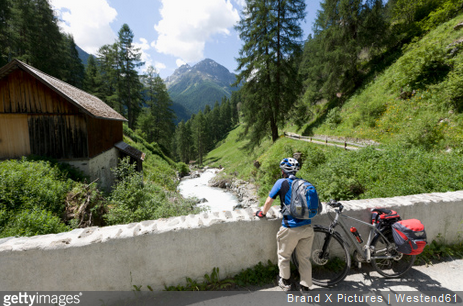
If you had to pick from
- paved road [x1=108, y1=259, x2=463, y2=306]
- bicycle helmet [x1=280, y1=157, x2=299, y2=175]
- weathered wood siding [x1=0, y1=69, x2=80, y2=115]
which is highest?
weathered wood siding [x1=0, y1=69, x2=80, y2=115]

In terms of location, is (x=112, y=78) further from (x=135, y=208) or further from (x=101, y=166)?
(x=135, y=208)

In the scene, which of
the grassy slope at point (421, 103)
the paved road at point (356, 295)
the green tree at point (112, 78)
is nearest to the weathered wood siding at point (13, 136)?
the paved road at point (356, 295)

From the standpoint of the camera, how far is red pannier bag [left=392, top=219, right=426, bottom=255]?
335 centimetres

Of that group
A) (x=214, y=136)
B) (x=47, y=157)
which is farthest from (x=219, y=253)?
(x=214, y=136)

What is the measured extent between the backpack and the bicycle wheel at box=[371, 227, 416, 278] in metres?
1.79

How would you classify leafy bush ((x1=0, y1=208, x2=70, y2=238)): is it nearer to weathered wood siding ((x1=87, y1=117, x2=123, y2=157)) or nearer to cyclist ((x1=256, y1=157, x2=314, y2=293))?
weathered wood siding ((x1=87, y1=117, x2=123, y2=157))

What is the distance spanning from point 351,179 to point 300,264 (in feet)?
20.9

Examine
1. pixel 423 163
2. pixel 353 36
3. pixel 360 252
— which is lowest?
pixel 360 252

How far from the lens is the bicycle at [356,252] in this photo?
12.0 ft

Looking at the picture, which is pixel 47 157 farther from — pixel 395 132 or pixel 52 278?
pixel 395 132

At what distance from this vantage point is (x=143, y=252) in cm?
331

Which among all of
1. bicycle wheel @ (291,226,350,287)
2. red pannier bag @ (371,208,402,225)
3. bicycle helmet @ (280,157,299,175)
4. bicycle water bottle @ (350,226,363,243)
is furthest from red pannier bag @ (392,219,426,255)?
bicycle helmet @ (280,157,299,175)

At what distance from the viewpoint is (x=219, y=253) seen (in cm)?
364

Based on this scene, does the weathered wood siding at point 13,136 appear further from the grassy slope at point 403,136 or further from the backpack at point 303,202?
the grassy slope at point 403,136
